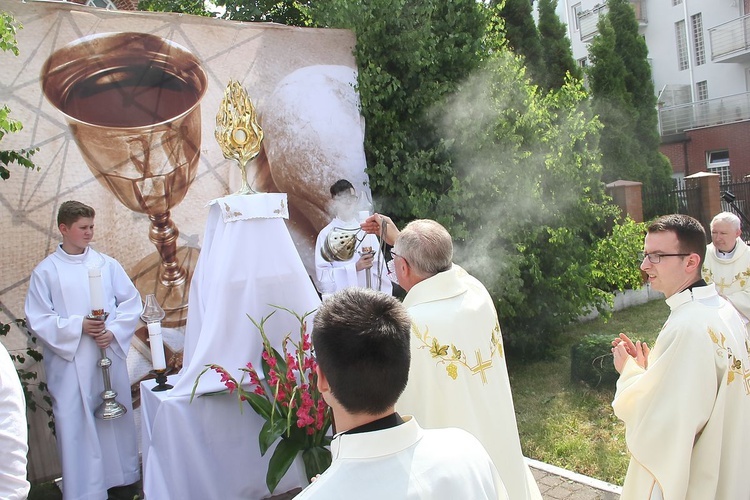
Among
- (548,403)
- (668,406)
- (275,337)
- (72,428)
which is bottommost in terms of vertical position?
(548,403)

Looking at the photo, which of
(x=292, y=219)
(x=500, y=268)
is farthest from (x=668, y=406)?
(x=292, y=219)

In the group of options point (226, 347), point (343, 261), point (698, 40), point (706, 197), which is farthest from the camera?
point (698, 40)

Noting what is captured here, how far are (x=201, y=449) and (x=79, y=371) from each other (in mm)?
1260

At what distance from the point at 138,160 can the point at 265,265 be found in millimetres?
2412

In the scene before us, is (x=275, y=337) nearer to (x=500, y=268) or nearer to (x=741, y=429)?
(x=741, y=429)

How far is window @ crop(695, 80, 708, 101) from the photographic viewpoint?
25.2m

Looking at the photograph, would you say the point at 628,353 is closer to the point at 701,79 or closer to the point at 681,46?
the point at 701,79

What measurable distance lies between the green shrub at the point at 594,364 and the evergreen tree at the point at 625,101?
1059 cm

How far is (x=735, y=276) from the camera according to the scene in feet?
21.3

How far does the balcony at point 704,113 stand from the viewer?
22828mm

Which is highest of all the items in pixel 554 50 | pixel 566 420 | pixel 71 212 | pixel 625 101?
pixel 554 50

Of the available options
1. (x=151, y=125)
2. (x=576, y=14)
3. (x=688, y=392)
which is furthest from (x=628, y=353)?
(x=576, y=14)

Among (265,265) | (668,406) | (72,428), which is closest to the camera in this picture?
(668,406)

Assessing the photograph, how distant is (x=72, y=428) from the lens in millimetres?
4383
